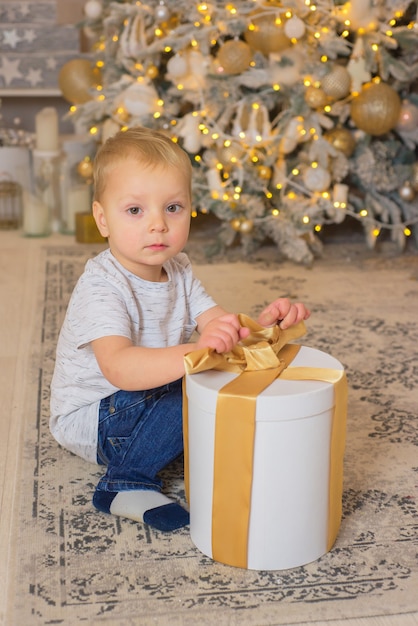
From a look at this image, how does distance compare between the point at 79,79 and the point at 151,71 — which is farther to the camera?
the point at 79,79

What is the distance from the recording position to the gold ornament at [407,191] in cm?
285

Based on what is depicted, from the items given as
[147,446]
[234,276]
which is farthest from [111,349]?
[234,276]

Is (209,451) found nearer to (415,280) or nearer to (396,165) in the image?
(415,280)

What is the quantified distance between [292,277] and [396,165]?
56 cm

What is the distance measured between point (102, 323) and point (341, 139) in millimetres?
1677

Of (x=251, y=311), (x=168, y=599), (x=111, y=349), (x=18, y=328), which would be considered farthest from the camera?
(x=251, y=311)

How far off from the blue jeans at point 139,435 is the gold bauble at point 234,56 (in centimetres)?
153

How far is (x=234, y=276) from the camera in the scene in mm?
2742

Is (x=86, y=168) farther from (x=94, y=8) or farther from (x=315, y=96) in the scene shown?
Answer: (x=315, y=96)

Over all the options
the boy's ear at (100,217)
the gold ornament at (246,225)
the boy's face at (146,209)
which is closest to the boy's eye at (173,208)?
the boy's face at (146,209)

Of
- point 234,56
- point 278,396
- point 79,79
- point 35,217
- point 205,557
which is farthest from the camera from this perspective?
point 35,217

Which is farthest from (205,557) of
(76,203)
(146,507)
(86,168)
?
(76,203)

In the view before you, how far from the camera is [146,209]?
1.32m

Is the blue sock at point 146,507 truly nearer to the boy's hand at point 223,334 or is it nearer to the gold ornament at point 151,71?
the boy's hand at point 223,334
